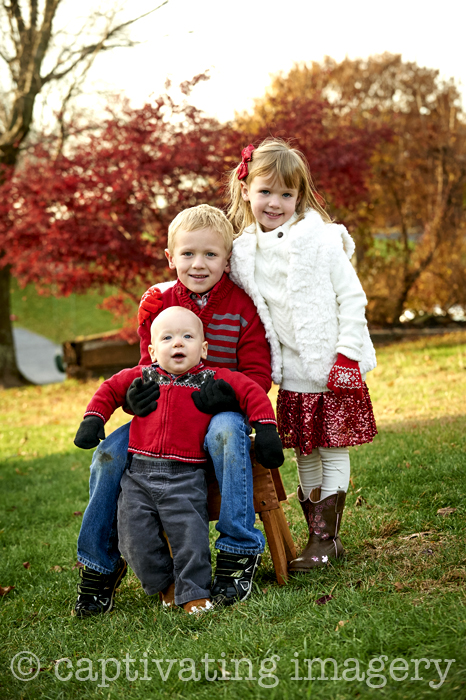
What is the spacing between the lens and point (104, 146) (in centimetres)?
838

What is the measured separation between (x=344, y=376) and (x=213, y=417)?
1.94ft

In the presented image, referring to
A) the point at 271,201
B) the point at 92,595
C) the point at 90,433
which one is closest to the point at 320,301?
the point at 271,201

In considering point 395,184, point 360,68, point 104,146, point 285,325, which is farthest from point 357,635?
point 360,68

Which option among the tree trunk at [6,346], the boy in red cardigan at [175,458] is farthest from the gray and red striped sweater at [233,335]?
the tree trunk at [6,346]

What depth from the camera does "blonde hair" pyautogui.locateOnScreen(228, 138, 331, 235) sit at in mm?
2932

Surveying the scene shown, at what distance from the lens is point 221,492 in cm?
263

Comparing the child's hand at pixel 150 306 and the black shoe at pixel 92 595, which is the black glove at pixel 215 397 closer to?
the child's hand at pixel 150 306

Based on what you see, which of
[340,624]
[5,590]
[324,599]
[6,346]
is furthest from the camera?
[6,346]

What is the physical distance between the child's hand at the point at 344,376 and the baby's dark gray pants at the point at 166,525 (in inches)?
27.1

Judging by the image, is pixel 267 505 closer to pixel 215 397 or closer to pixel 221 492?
pixel 221 492

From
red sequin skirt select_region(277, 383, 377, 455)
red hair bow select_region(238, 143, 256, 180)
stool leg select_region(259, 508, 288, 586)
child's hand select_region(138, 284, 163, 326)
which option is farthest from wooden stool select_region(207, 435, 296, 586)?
red hair bow select_region(238, 143, 256, 180)

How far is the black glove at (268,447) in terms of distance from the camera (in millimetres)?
2576

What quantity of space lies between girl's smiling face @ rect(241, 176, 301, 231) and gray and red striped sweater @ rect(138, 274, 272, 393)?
1.21ft

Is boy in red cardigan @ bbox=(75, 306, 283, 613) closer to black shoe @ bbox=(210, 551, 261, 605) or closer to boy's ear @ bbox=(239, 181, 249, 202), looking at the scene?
black shoe @ bbox=(210, 551, 261, 605)
